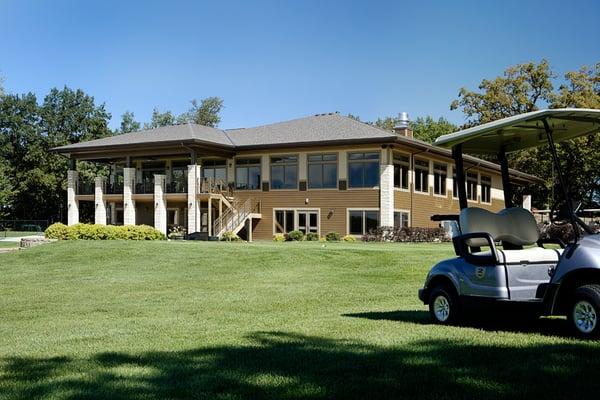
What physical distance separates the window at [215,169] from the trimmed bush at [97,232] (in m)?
8.72

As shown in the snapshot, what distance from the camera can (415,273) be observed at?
17.3 meters

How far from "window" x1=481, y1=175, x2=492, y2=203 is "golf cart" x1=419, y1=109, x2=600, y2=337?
39.4 m

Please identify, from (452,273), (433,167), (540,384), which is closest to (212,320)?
(452,273)

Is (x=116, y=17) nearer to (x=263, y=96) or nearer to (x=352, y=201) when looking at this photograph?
(x=352, y=201)

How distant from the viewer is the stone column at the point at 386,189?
3588 centimetres

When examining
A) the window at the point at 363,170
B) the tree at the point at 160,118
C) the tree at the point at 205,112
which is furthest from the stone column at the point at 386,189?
the tree at the point at 205,112

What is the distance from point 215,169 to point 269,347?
3474 cm

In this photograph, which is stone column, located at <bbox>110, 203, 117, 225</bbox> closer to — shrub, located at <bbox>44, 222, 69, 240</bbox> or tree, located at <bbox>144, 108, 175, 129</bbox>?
shrub, located at <bbox>44, 222, 69, 240</bbox>

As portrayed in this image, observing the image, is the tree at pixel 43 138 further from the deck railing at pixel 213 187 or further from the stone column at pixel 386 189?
the stone column at pixel 386 189

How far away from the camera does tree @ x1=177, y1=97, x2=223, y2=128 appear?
262 feet

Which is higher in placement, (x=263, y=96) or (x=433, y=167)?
(x=263, y=96)

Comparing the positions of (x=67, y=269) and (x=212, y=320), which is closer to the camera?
(x=212, y=320)

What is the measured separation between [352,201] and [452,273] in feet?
94.8

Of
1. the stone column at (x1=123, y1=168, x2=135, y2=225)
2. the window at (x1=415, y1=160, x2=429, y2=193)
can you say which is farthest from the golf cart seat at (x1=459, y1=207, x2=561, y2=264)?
the stone column at (x1=123, y1=168, x2=135, y2=225)
